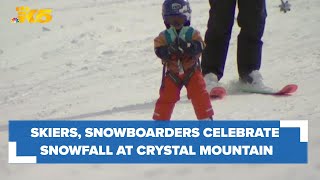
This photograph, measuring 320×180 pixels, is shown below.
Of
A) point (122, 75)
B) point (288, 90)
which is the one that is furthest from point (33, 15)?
point (288, 90)

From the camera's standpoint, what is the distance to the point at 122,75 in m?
5.90

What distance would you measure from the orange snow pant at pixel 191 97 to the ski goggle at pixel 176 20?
1.20ft

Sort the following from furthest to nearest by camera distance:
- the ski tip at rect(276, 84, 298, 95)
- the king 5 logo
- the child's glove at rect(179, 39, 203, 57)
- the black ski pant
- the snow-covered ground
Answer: the king 5 logo, the black ski pant, the ski tip at rect(276, 84, 298, 95), the child's glove at rect(179, 39, 203, 57), the snow-covered ground

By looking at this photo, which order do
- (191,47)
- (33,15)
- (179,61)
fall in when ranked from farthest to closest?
1. (33,15)
2. (179,61)
3. (191,47)

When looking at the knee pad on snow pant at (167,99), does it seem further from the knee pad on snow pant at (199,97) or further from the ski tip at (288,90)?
the ski tip at (288,90)

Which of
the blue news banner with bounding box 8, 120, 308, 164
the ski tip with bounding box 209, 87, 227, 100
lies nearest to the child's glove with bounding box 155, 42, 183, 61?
the blue news banner with bounding box 8, 120, 308, 164

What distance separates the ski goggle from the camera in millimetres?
3027

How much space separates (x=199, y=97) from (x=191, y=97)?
0.08 m

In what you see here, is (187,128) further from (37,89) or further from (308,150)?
(37,89)

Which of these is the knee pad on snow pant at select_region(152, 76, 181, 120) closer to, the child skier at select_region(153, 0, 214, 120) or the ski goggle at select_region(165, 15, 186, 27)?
the child skier at select_region(153, 0, 214, 120)

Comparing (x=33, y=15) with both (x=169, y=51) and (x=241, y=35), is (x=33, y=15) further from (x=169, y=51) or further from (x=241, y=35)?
(x=169, y=51)

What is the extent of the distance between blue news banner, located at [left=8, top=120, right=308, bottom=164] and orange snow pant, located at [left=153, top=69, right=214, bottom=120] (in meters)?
0.08

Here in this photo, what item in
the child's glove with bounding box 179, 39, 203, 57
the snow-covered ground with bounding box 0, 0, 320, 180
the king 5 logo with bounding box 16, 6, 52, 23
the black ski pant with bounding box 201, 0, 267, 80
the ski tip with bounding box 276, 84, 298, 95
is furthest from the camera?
the king 5 logo with bounding box 16, 6, 52, 23

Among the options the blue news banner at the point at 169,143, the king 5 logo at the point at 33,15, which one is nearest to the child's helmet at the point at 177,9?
the blue news banner at the point at 169,143
